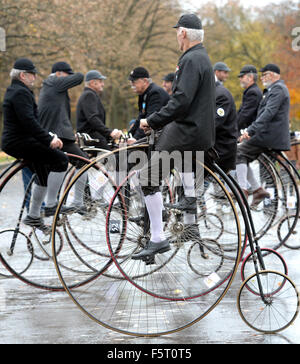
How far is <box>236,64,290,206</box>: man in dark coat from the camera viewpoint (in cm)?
879

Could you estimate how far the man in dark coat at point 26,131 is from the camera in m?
6.66

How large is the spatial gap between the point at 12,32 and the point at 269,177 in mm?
18442

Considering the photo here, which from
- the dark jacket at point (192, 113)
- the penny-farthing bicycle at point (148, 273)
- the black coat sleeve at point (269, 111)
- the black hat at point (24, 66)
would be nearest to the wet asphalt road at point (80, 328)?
the penny-farthing bicycle at point (148, 273)

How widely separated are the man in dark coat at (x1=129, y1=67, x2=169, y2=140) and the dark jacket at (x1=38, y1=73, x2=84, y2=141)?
1.61 metres

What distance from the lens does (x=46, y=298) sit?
21.5 ft

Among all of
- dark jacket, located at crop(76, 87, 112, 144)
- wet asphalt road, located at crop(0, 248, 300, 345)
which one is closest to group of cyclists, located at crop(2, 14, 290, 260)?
dark jacket, located at crop(76, 87, 112, 144)

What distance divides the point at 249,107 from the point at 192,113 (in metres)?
5.02

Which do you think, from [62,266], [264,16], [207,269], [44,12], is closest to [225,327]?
[207,269]

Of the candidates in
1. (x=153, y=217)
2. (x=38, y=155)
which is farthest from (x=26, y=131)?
(x=153, y=217)

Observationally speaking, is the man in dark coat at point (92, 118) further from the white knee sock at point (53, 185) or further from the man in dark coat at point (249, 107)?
the white knee sock at point (53, 185)

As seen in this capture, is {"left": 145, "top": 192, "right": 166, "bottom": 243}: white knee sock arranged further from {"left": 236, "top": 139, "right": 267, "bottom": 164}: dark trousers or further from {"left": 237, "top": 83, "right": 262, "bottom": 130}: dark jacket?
{"left": 237, "top": 83, "right": 262, "bottom": 130}: dark jacket

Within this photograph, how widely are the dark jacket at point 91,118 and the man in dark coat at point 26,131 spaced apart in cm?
275

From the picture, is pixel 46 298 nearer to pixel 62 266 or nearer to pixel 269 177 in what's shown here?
pixel 62 266
